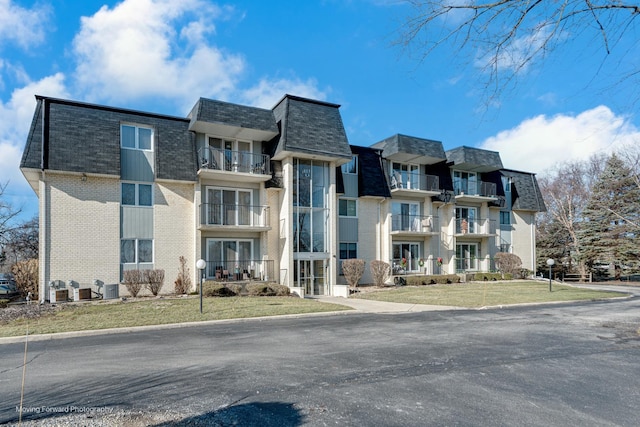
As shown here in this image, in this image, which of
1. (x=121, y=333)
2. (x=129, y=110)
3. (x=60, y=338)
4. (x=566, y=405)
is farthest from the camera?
(x=129, y=110)

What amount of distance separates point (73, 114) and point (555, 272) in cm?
4085

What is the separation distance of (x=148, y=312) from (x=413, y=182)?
19.7m

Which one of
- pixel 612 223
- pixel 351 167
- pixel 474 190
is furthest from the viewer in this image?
pixel 612 223

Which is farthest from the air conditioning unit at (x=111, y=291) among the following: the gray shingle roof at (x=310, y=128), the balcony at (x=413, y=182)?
the balcony at (x=413, y=182)

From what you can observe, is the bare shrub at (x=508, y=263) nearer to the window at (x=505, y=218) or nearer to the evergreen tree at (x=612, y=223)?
the window at (x=505, y=218)

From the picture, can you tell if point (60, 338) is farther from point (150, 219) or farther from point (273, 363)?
point (150, 219)

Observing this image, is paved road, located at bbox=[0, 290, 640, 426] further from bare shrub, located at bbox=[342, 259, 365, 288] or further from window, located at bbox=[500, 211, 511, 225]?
window, located at bbox=[500, 211, 511, 225]

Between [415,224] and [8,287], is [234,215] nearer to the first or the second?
[415,224]

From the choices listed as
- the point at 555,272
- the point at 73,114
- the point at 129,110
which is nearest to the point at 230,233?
the point at 129,110

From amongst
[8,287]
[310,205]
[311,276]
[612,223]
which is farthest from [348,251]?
[612,223]

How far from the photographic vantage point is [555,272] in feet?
127

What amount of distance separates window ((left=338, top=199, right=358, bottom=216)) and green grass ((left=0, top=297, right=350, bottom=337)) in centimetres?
915

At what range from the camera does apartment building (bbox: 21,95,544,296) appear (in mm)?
17656

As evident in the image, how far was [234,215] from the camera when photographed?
21.1 meters
